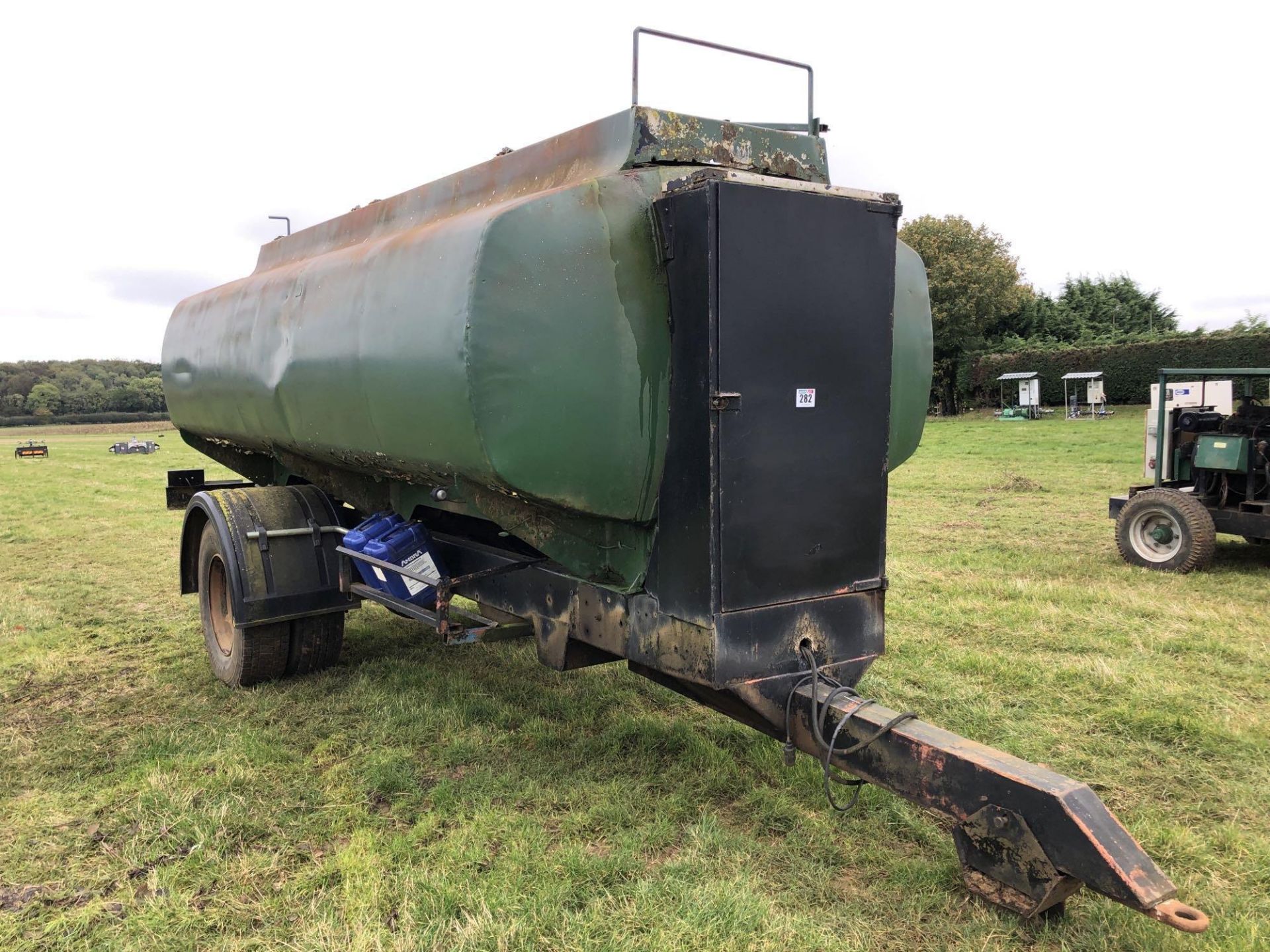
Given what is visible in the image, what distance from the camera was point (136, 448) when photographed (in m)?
30.5

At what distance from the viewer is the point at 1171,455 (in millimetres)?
8695

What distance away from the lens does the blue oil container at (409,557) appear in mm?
4254

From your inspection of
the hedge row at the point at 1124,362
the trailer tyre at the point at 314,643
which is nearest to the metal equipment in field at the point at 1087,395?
the hedge row at the point at 1124,362

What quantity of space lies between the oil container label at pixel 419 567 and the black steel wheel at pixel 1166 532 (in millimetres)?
6628

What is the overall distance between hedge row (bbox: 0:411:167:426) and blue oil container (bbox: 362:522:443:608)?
5114 centimetres

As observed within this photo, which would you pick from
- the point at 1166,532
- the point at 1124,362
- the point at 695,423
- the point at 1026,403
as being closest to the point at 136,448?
the point at 1026,403

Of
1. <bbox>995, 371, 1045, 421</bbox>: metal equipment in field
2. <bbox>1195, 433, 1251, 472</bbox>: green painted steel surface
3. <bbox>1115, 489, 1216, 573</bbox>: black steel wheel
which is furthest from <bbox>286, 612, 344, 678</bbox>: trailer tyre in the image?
<bbox>995, 371, 1045, 421</bbox>: metal equipment in field

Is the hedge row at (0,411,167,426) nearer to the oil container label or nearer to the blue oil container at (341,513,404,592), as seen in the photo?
the blue oil container at (341,513,404,592)

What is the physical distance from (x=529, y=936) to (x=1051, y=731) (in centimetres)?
281

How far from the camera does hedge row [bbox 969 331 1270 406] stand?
87.8 feet

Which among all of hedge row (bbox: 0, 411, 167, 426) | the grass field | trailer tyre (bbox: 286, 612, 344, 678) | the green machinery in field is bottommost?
the grass field

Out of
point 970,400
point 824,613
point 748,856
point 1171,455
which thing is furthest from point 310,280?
point 970,400

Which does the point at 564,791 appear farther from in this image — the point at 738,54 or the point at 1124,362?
the point at 1124,362

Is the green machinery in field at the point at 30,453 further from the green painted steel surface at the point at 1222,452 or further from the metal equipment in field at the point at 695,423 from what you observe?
the green painted steel surface at the point at 1222,452
